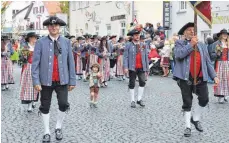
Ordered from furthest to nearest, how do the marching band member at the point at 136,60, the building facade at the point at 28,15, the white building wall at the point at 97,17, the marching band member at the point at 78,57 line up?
the building facade at the point at 28,15 → the white building wall at the point at 97,17 → the marching band member at the point at 78,57 → the marching band member at the point at 136,60

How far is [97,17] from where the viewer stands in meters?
43.3

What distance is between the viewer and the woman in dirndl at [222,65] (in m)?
12.7

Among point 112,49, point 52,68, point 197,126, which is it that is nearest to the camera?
point 52,68

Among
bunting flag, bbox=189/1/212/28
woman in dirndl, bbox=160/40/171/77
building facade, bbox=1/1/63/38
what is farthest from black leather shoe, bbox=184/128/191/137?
building facade, bbox=1/1/63/38

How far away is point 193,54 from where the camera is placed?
842 centimetres

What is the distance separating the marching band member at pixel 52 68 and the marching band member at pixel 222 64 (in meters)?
5.41

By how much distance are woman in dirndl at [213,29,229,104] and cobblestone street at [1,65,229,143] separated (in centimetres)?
28

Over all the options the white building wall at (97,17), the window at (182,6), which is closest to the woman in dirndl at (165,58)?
the window at (182,6)

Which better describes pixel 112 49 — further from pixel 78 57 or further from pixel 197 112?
pixel 197 112

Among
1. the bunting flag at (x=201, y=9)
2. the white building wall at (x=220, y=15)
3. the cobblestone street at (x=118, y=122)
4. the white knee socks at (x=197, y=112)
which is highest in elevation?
the white building wall at (x=220, y=15)

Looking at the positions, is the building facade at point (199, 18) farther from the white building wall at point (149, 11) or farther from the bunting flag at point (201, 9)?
the bunting flag at point (201, 9)

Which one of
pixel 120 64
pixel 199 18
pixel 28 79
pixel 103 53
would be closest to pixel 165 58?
pixel 120 64

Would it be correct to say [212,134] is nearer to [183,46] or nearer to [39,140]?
[183,46]

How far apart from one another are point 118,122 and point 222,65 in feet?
13.9
